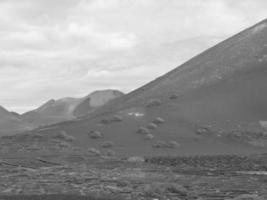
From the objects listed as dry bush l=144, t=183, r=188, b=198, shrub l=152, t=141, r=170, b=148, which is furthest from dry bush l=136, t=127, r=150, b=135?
dry bush l=144, t=183, r=188, b=198

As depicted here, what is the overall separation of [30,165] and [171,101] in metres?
57.7

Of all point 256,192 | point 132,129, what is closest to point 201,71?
point 132,129

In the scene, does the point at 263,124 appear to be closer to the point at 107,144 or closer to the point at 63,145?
the point at 107,144

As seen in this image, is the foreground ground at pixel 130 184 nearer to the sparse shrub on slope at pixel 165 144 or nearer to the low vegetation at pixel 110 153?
the low vegetation at pixel 110 153

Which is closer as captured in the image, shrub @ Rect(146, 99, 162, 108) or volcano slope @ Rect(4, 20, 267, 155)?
volcano slope @ Rect(4, 20, 267, 155)

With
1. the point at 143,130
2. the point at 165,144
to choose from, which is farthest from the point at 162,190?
the point at 143,130

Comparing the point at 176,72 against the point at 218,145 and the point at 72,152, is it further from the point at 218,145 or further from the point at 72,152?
the point at 72,152

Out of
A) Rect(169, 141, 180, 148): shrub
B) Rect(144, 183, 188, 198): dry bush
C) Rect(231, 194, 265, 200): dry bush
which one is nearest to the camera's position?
Rect(231, 194, 265, 200): dry bush

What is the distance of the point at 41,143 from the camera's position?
278 feet

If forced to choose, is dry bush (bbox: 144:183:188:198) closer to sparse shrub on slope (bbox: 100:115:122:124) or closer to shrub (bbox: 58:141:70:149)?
shrub (bbox: 58:141:70:149)

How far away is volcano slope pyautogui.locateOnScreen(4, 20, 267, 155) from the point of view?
8212 cm

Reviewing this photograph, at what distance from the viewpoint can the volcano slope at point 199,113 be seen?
82.1 metres

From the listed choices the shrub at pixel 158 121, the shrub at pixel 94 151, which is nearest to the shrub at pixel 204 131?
the shrub at pixel 158 121

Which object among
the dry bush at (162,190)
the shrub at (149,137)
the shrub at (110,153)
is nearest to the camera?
the dry bush at (162,190)
